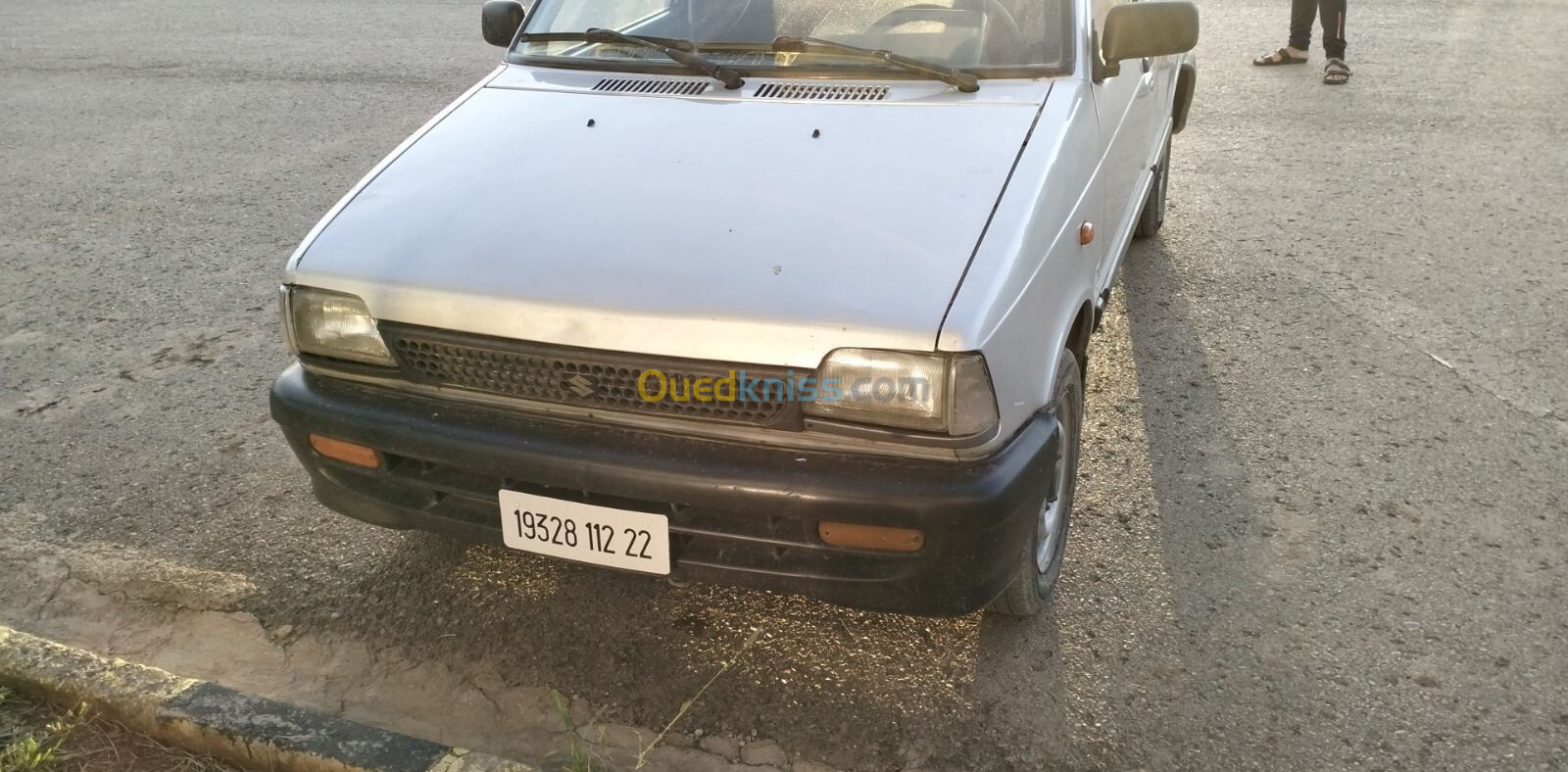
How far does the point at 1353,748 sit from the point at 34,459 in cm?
386

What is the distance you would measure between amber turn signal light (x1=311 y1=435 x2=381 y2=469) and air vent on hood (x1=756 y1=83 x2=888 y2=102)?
135 cm

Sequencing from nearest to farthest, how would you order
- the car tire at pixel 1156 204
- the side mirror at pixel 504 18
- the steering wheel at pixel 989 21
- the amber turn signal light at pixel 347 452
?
1. the amber turn signal light at pixel 347 452
2. the steering wheel at pixel 989 21
3. the side mirror at pixel 504 18
4. the car tire at pixel 1156 204

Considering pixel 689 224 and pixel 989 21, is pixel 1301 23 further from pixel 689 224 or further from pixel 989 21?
pixel 689 224

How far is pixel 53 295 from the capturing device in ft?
16.9

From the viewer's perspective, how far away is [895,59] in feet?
10.4

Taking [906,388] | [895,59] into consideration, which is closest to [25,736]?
[906,388]

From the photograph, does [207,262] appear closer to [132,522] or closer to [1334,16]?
[132,522]

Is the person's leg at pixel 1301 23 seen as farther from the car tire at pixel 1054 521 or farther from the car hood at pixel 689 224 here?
the car tire at pixel 1054 521

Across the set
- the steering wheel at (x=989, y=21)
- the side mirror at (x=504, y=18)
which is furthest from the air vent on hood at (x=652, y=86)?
the side mirror at (x=504, y=18)

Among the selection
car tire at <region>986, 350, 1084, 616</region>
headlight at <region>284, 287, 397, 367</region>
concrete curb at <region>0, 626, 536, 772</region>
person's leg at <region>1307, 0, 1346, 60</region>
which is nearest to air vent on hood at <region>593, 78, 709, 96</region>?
headlight at <region>284, 287, 397, 367</region>

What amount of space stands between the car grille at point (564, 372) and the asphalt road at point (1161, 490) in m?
0.73

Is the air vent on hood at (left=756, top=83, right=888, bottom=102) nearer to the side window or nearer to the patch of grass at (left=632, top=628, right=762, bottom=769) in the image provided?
the side window

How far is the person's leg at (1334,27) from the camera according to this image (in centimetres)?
809

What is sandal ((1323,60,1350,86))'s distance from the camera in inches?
316
